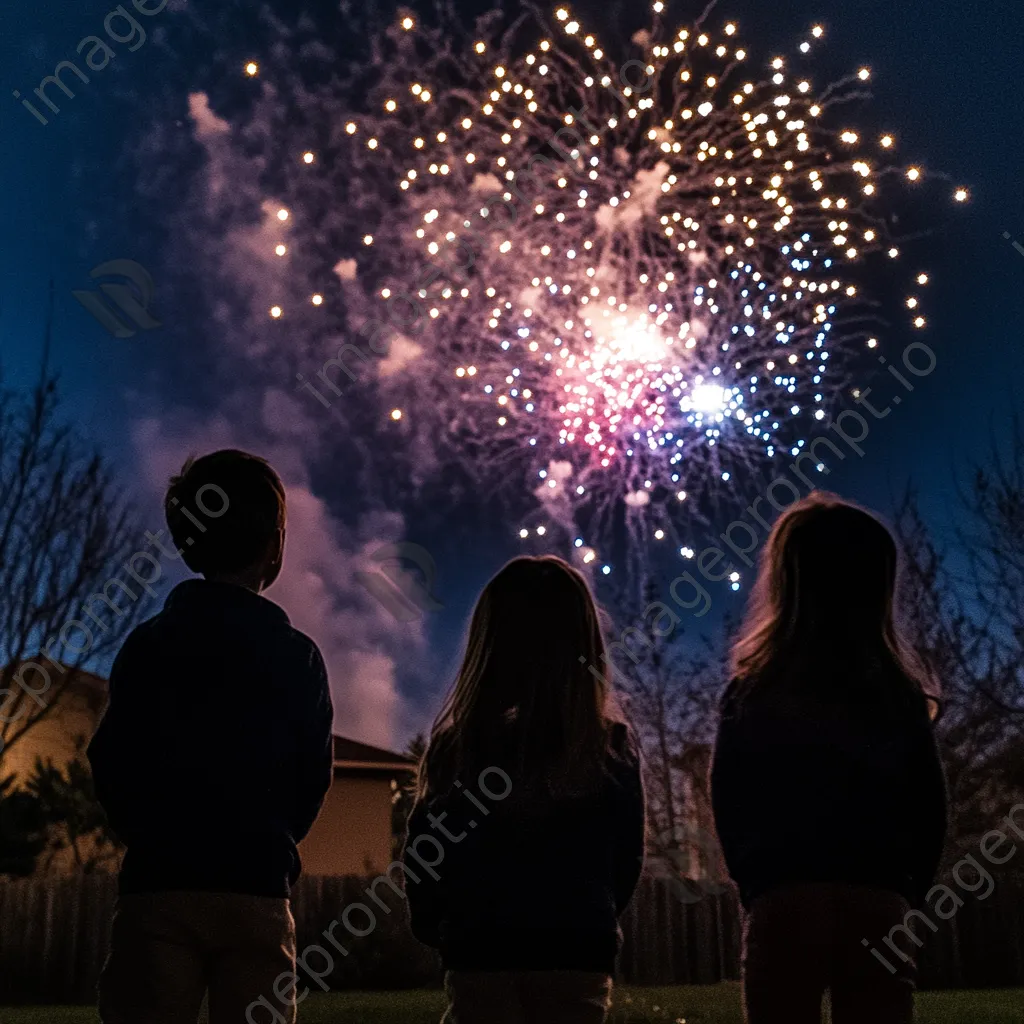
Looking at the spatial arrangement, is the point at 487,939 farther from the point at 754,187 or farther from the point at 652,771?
the point at 652,771

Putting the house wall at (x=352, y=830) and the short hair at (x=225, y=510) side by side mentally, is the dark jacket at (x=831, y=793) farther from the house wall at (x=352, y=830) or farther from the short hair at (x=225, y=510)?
the house wall at (x=352, y=830)

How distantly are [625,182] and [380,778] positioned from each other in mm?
18502

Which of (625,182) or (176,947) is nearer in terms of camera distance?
(176,947)

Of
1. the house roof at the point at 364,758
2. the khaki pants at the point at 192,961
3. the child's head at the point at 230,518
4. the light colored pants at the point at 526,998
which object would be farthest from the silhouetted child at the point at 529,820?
the house roof at the point at 364,758

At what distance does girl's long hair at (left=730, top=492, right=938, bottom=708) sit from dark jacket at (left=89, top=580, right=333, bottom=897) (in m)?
1.13

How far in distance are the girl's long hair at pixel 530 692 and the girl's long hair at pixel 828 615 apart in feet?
1.31

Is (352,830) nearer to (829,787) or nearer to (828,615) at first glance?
(828,615)

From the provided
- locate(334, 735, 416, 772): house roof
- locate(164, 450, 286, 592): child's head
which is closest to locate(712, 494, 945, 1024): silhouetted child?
locate(164, 450, 286, 592): child's head

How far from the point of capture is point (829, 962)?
2.64m

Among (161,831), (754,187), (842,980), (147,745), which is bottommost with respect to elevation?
(842,980)

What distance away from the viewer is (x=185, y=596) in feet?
9.83

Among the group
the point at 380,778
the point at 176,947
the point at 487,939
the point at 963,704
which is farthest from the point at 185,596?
the point at 380,778

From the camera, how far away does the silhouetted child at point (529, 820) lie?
8.68 feet

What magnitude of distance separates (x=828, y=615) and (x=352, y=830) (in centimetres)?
2324
